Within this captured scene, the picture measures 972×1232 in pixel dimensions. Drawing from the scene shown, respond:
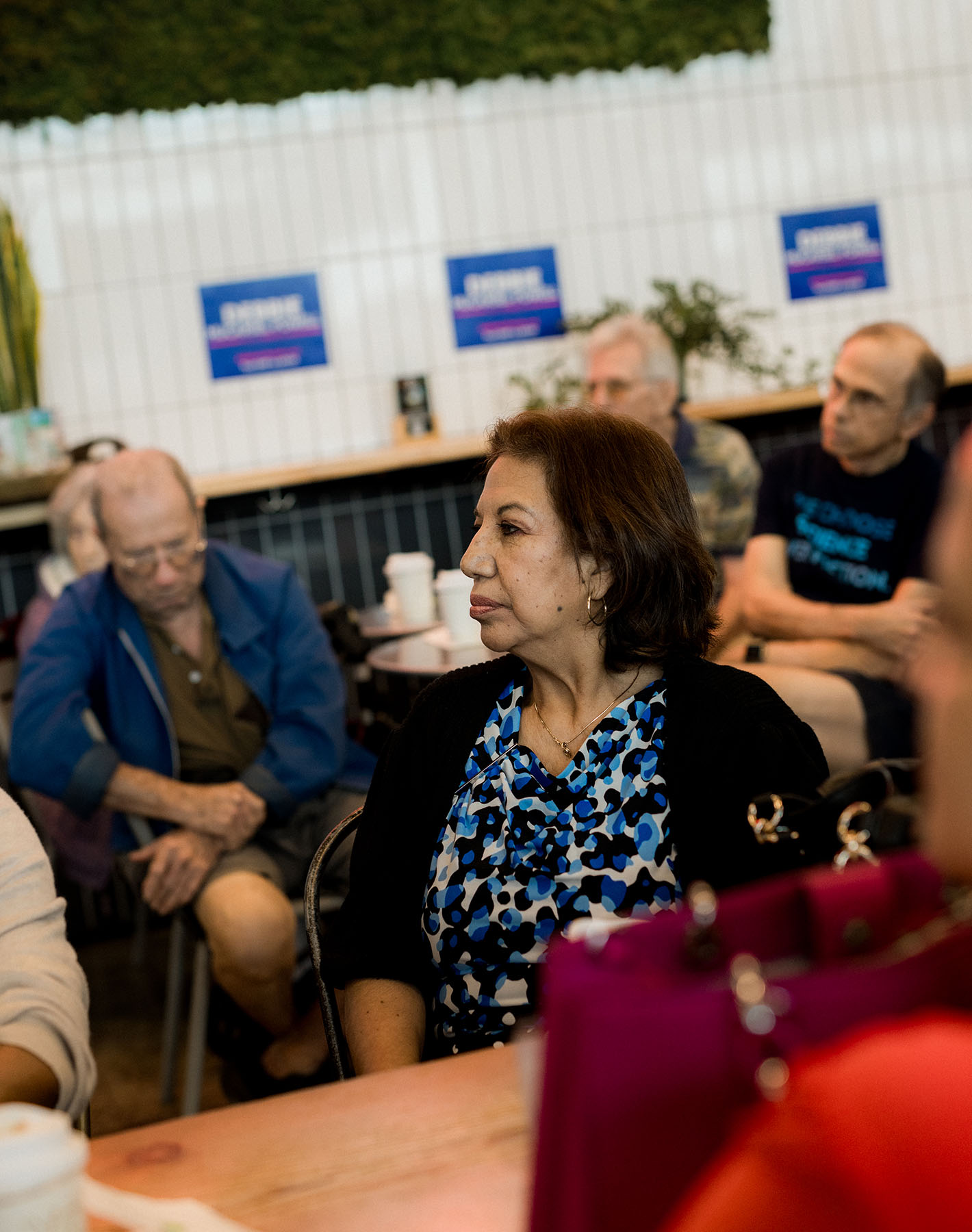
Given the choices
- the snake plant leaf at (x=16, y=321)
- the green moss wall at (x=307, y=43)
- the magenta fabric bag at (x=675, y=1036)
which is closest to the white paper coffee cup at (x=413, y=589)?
the snake plant leaf at (x=16, y=321)

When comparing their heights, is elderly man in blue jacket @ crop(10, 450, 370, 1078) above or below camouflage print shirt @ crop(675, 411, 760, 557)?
below

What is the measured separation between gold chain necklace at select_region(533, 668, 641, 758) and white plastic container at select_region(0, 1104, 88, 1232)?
106cm

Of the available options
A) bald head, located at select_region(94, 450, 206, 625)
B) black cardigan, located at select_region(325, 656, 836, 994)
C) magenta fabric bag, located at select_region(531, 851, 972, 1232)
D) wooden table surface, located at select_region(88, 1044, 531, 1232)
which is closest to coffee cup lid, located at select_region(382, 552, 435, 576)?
bald head, located at select_region(94, 450, 206, 625)

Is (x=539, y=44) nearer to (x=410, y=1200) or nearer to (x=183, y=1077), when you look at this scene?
(x=183, y=1077)

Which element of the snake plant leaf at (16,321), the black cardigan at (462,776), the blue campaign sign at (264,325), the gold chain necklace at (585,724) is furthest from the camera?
the blue campaign sign at (264,325)

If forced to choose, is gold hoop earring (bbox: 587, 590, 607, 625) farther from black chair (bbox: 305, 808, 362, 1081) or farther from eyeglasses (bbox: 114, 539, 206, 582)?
eyeglasses (bbox: 114, 539, 206, 582)

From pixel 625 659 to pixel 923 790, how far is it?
1.29 metres

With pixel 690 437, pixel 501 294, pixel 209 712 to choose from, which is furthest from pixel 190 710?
pixel 501 294

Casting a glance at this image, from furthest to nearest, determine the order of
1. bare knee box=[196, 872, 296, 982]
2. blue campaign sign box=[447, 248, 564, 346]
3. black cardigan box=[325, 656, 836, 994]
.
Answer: blue campaign sign box=[447, 248, 564, 346], bare knee box=[196, 872, 296, 982], black cardigan box=[325, 656, 836, 994]

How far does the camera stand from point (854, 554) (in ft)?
11.6

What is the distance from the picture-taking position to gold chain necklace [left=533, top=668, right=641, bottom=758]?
5.75 feet

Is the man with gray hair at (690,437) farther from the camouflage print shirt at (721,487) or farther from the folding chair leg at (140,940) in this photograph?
the folding chair leg at (140,940)

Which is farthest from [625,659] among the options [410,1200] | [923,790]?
[923,790]

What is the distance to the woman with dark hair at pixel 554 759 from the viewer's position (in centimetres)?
159
